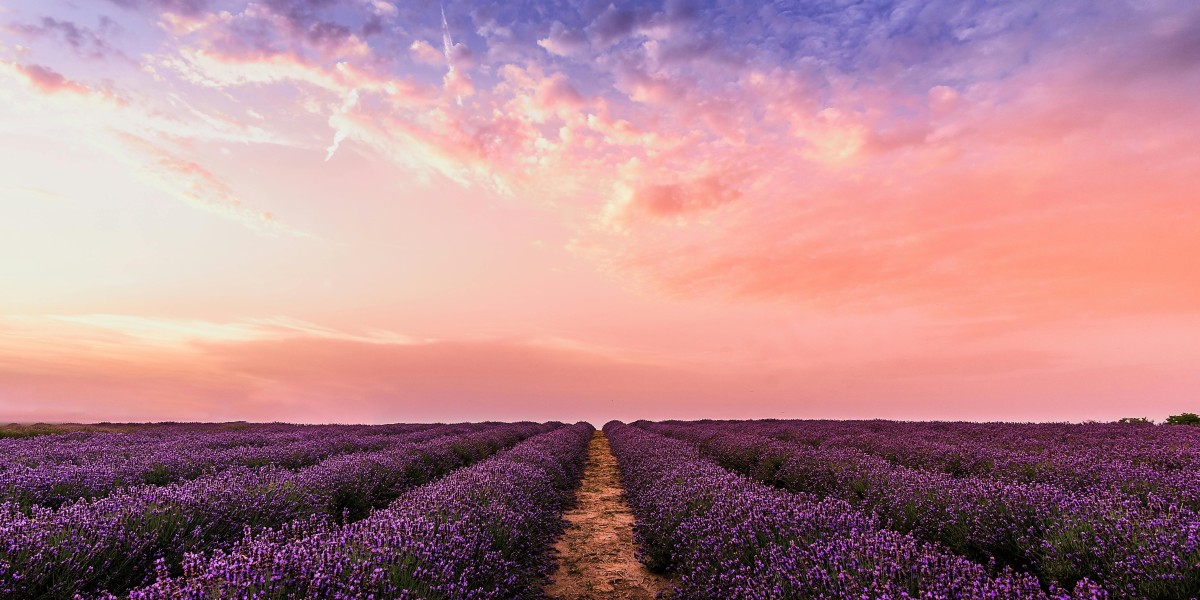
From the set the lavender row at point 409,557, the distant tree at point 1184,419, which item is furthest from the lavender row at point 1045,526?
the distant tree at point 1184,419

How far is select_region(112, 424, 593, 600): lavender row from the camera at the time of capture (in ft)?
9.51

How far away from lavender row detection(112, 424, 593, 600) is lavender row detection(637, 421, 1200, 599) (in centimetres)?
334

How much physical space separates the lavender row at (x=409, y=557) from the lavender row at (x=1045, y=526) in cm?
334

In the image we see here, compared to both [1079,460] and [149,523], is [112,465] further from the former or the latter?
[1079,460]

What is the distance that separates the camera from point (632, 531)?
7.90 meters

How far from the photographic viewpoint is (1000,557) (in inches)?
214

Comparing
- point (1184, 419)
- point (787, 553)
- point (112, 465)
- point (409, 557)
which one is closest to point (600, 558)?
point (787, 553)

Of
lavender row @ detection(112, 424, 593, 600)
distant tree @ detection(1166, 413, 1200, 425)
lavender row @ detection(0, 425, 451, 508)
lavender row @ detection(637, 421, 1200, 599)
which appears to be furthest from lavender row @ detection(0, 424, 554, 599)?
distant tree @ detection(1166, 413, 1200, 425)

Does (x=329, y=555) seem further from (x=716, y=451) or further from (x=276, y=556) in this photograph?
(x=716, y=451)

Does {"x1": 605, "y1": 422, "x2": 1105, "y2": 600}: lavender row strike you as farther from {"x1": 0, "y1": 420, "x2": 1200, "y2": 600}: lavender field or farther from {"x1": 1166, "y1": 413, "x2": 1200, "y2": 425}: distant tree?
{"x1": 1166, "y1": 413, "x2": 1200, "y2": 425}: distant tree

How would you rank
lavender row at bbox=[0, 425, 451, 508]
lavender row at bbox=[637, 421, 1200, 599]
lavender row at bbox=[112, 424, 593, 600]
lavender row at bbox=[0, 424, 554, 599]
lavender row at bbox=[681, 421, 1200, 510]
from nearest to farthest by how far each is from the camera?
1. lavender row at bbox=[112, 424, 593, 600]
2. lavender row at bbox=[637, 421, 1200, 599]
3. lavender row at bbox=[0, 424, 554, 599]
4. lavender row at bbox=[681, 421, 1200, 510]
5. lavender row at bbox=[0, 425, 451, 508]

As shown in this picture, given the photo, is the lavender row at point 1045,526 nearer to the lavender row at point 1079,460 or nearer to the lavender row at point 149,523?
the lavender row at point 1079,460

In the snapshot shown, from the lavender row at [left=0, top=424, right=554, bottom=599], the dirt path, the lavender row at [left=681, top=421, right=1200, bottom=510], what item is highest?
the lavender row at [left=681, top=421, right=1200, bottom=510]

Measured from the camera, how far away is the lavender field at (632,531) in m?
3.28
